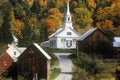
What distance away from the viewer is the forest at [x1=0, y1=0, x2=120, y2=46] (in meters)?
103

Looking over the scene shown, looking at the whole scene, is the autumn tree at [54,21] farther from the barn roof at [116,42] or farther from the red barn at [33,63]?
the red barn at [33,63]

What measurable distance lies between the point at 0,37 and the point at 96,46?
21025 millimetres

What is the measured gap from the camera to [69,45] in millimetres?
102938

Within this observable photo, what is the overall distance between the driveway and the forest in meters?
16.6

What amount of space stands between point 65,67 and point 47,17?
5573cm

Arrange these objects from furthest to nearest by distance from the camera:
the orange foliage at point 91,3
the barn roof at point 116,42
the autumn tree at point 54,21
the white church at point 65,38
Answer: the orange foliage at point 91,3 → the autumn tree at point 54,21 → the white church at point 65,38 → the barn roof at point 116,42

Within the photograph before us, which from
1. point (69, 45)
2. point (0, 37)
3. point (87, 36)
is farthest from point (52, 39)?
Result: point (87, 36)

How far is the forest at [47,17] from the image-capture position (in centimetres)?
10268

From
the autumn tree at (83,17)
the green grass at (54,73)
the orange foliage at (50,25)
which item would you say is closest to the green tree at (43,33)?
the orange foliage at (50,25)

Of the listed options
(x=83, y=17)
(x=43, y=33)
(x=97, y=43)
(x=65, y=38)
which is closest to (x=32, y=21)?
(x=43, y=33)

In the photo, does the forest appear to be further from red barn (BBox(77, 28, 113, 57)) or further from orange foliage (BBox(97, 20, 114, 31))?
red barn (BBox(77, 28, 113, 57))

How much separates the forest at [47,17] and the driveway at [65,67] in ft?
54.3

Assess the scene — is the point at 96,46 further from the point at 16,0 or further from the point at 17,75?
the point at 16,0

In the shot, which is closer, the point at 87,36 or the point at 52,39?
the point at 87,36
